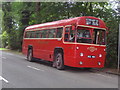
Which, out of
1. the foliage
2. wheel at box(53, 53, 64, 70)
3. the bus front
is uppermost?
the foliage

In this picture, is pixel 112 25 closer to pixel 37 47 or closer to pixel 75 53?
pixel 75 53

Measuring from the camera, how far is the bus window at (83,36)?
11.9 metres

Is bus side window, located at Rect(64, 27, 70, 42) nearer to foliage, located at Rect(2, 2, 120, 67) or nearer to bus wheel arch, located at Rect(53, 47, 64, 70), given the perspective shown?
bus wheel arch, located at Rect(53, 47, 64, 70)

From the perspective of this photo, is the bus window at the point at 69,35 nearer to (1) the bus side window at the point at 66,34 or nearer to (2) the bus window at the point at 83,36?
(1) the bus side window at the point at 66,34

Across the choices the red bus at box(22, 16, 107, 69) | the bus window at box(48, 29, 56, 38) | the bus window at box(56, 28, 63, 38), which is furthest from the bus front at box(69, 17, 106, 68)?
the bus window at box(48, 29, 56, 38)

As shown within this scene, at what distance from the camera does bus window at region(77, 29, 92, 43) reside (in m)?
11.9

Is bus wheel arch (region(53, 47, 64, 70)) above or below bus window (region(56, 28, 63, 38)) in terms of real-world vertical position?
below

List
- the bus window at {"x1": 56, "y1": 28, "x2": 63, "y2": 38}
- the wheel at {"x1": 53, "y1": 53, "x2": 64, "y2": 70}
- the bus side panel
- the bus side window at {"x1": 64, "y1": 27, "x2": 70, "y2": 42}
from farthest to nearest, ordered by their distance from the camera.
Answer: the bus window at {"x1": 56, "y1": 28, "x2": 63, "y2": 38}
the wheel at {"x1": 53, "y1": 53, "x2": 64, "y2": 70}
the bus side window at {"x1": 64, "y1": 27, "x2": 70, "y2": 42}
the bus side panel

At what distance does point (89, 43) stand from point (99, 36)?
1.09 meters

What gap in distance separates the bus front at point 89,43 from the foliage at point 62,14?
1.73 m

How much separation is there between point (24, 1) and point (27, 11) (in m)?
2.11

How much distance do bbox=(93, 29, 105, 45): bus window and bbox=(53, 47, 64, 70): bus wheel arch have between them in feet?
7.56

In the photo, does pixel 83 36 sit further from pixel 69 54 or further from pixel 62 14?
pixel 62 14

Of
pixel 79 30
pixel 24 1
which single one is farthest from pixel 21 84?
pixel 24 1
